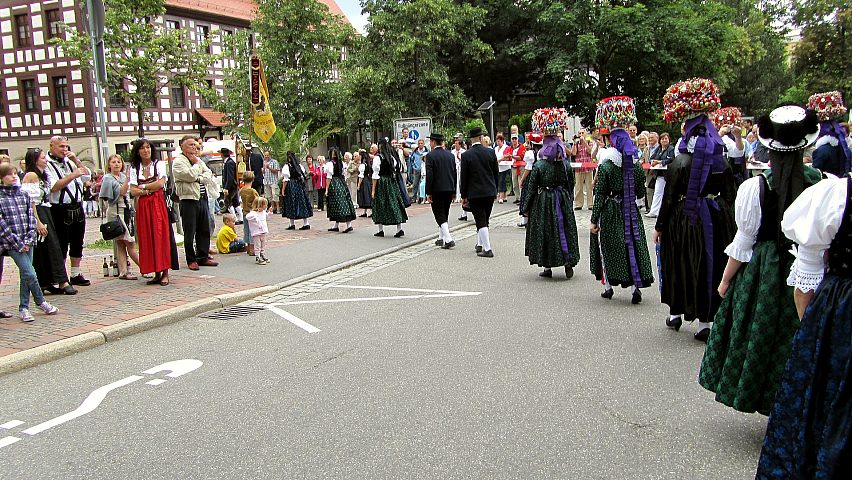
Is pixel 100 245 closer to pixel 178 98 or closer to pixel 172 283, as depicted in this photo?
pixel 172 283

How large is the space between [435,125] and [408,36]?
12.4 feet

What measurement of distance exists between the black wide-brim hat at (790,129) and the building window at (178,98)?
117 feet

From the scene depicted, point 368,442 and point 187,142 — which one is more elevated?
point 187,142

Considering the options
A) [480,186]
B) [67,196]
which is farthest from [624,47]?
[67,196]

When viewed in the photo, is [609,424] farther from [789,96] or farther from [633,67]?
[789,96]

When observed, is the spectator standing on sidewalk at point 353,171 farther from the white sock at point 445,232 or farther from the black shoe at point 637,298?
the black shoe at point 637,298

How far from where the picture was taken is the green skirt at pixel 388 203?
13320 mm

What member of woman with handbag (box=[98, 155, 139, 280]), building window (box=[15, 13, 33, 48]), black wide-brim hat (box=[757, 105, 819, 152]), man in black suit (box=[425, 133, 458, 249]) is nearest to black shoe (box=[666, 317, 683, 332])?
black wide-brim hat (box=[757, 105, 819, 152])

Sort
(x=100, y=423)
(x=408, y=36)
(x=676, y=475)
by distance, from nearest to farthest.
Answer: (x=676, y=475), (x=100, y=423), (x=408, y=36)

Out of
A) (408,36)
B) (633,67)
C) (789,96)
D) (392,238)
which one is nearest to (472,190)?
(392,238)

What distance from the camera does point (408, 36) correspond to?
27250mm

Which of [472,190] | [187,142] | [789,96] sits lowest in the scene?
[472,190]

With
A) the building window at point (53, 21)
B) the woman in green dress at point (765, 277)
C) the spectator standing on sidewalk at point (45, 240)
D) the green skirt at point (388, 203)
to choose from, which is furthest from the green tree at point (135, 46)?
the woman in green dress at point (765, 277)

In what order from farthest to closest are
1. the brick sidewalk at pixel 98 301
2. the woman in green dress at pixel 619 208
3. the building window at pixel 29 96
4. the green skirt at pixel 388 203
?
the building window at pixel 29 96, the green skirt at pixel 388 203, the woman in green dress at pixel 619 208, the brick sidewalk at pixel 98 301
